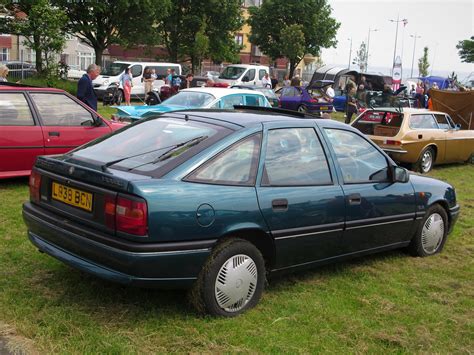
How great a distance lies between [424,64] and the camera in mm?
83062

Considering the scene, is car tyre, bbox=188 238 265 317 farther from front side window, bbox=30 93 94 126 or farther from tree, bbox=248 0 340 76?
tree, bbox=248 0 340 76

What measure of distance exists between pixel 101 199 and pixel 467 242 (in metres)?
4.68

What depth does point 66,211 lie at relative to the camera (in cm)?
389

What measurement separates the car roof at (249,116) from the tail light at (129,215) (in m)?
1.13

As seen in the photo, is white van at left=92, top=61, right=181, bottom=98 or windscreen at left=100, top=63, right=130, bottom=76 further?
windscreen at left=100, top=63, right=130, bottom=76

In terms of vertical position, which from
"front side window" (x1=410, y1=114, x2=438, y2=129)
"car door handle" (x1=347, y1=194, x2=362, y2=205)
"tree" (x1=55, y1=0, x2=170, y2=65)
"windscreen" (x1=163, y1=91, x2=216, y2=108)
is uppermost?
"tree" (x1=55, y1=0, x2=170, y2=65)

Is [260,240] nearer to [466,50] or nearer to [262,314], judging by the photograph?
[262,314]

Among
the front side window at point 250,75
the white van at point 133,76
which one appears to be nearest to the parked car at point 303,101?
the front side window at point 250,75

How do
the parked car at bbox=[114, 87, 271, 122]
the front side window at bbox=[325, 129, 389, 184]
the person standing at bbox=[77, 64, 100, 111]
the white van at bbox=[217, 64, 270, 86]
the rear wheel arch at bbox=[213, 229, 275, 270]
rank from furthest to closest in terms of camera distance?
the white van at bbox=[217, 64, 270, 86]
the parked car at bbox=[114, 87, 271, 122]
the person standing at bbox=[77, 64, 100, 111]
the front side window at bbox=[325, 129, 389, 184]
the rear wheel arch at bbox=[213, 229, 275, 270]

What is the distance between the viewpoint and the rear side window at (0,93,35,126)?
24.6 ft

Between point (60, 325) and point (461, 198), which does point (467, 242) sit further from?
point (60, 325)

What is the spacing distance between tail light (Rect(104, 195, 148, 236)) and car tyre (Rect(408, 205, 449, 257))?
10.4 ft

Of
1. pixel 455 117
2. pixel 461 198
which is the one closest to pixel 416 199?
pixel 461 198

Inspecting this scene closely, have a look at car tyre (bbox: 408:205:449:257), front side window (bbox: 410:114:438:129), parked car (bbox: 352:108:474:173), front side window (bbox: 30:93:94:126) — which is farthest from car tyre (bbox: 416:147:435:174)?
front side window (bbox: 30:93:94:126)
